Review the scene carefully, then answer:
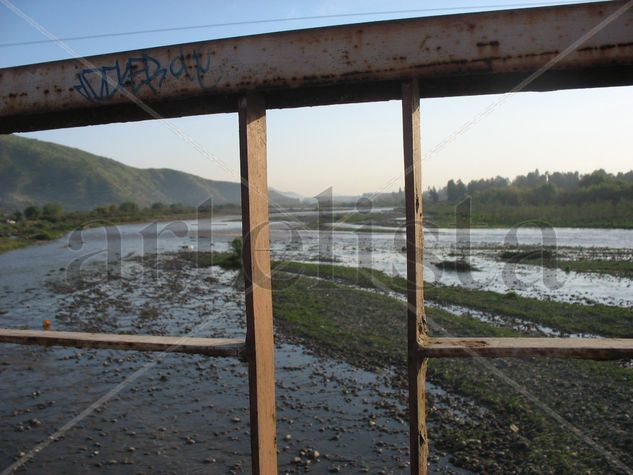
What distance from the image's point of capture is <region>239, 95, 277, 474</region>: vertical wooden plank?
311cm

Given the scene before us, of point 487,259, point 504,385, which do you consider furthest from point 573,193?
point 504,385

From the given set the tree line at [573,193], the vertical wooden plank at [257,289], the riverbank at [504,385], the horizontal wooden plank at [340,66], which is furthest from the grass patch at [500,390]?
the tree line at [573,193]

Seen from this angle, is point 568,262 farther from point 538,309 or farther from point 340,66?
point 340,66

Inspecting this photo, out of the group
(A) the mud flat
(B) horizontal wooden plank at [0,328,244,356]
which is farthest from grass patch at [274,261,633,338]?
(B) horizontal wooden plank at [0,328,244,356]

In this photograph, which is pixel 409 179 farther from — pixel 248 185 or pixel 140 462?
pixel 140 462

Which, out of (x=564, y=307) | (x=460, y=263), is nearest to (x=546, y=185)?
(x=460, y=263)

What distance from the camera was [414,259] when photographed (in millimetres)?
2900

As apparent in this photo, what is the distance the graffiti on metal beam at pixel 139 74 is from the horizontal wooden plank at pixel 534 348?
6.91 ft

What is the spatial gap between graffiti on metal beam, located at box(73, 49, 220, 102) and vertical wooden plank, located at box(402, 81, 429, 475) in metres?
1.19

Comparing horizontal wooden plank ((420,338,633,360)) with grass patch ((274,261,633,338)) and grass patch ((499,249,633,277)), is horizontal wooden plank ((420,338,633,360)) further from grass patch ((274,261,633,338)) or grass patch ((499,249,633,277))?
grass patch ((499,249,633,277))

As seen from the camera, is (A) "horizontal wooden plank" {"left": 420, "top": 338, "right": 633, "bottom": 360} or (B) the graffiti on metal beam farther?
(B) the graffiti on metal beam

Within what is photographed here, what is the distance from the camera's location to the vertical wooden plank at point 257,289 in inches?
122

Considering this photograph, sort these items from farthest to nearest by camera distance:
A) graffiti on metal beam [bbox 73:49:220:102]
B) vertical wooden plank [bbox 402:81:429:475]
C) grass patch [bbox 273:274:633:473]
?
grass patch [bbox 273:274:633:473] < graffiti on metal beam [bbox 73:49:220:102] < vertical wooden plank [bbox 402:81:429:475]

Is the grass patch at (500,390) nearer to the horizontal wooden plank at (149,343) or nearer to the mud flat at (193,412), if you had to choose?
the mud flat at (193,412)
